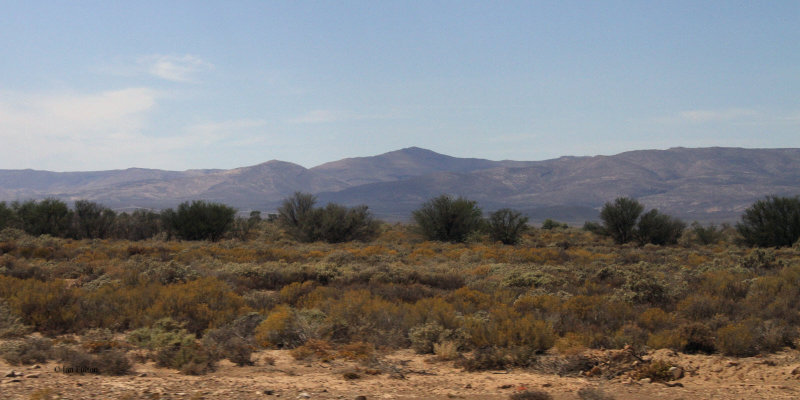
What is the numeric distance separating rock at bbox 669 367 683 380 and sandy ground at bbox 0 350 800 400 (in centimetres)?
6

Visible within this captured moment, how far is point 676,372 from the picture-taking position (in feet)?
26.6

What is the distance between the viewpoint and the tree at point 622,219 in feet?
117

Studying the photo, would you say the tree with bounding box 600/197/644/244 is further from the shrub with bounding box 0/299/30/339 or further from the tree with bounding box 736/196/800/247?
the shrub with bounding box 0/299/30/339

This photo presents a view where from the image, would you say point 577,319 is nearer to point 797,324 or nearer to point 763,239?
point 797,324

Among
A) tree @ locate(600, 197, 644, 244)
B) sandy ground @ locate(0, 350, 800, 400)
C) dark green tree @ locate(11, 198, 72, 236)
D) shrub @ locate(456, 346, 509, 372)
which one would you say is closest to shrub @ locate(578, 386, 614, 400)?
Answer: sandy ground @ locate(0, 350, 800, 400)

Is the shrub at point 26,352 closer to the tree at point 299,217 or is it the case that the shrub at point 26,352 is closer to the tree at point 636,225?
the tree at point 299,217

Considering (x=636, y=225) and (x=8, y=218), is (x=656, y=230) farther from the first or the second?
(x=8, y=218)

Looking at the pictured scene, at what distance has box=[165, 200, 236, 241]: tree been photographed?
35.6m

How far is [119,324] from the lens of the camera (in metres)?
10.6

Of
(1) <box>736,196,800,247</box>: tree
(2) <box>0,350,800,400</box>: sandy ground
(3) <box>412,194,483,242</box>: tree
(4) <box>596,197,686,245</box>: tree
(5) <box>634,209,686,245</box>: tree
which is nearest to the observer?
(2) <box>0,350,800,400</box>: sandy ground

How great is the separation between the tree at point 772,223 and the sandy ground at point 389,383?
26.0 meters

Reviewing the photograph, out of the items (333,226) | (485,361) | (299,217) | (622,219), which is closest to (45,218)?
(299,217)

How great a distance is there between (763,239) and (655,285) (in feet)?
74.1

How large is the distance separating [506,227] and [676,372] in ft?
88.4
